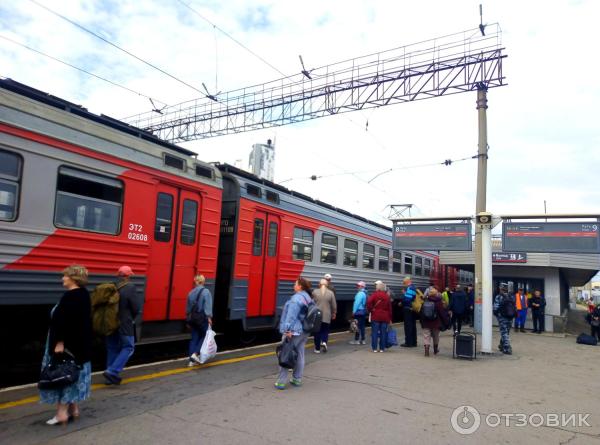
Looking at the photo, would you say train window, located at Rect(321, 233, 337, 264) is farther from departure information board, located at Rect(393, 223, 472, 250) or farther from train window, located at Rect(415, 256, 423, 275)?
train window, located at Rect(415, 256, 423, 275)

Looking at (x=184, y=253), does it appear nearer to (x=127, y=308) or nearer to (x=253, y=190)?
(x=127, y=308)

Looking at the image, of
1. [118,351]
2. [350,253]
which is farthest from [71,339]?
[350,253]

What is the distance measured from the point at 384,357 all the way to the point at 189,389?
453 centimetres

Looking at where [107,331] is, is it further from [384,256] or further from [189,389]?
[384,256]

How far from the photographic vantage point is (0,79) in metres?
5.80

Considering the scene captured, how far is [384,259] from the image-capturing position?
16844 millimetres

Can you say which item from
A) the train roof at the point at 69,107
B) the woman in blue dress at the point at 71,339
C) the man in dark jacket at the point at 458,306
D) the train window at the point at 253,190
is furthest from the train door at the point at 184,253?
the man in dark jacket at the point at 458,306

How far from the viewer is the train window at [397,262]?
58.2ft

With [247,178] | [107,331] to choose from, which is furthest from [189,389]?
[247,178]

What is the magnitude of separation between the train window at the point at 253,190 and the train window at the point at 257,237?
0.55 m

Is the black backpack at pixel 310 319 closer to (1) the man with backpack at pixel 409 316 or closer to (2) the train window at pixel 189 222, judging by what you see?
(2) the train window at pixel 189 222

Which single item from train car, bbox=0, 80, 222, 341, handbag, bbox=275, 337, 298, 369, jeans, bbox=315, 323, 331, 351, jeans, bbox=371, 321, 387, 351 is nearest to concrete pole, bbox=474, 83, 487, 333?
jeans, bbox=371, 321, 387, 351

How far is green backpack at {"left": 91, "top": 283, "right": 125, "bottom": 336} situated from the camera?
5875 millimetres

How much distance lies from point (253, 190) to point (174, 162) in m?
2.24
